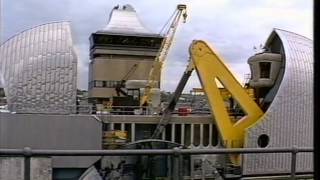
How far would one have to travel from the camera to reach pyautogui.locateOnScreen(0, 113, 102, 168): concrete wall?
1366 inches

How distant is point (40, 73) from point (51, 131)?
688 centimetres

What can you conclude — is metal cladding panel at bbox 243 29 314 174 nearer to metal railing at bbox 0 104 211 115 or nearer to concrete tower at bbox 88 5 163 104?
metal railing at bbox 0 104 211 115

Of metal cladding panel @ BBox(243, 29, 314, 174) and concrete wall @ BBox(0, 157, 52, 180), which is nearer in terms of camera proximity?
concrete wall @ BBox(0, 157, 52, 180)

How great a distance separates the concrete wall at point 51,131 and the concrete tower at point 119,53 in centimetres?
4262

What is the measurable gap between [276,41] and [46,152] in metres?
41.8

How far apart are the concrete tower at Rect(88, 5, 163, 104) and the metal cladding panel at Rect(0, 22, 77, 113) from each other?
3691 centimetres

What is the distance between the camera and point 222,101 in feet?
137

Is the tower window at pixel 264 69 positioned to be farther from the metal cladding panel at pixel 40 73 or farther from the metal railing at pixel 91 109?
the metal cladding panel at pixel 40 73

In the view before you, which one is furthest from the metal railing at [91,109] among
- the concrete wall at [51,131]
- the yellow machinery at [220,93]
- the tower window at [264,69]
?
the tower window at [264,69]

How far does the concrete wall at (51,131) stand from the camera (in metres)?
34.7

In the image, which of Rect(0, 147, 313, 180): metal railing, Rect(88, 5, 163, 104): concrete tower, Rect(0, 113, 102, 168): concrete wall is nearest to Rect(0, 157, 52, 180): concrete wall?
Rect(0, 147, 313, 180): metal railing

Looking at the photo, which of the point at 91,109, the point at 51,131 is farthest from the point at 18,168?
the point at 91,109

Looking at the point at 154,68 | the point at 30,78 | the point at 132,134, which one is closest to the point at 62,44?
the point at 30,78

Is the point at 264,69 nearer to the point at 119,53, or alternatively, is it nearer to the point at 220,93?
the point at 220,93
